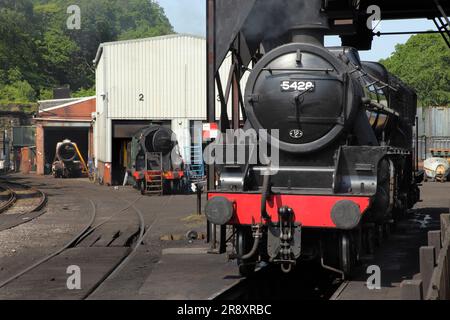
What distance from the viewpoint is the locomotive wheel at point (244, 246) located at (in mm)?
8562

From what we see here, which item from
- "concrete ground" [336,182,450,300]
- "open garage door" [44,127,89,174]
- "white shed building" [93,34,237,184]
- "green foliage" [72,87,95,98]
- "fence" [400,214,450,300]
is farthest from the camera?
"green foliage" [72,87,95,98]

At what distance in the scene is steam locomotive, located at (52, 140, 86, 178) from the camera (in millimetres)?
39125

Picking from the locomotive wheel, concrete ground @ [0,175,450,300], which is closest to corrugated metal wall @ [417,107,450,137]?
concrete ground @ [0,175,450,300]

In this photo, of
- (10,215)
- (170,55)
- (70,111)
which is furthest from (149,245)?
(70,111)

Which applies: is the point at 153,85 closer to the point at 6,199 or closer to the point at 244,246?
the point at 6,199

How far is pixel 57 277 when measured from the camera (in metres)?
9.12

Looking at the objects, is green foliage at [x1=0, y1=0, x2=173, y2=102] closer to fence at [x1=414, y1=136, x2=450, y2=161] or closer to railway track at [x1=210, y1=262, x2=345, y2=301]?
fence at [x1=414, y1=136, x2=450, y2=161]

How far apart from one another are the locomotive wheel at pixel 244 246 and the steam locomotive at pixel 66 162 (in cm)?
3162

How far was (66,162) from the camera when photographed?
3934 centimetres

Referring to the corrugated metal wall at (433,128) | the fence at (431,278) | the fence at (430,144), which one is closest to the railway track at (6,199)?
the fence at (431,278)

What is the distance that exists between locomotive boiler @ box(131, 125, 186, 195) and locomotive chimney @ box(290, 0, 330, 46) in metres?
16.4

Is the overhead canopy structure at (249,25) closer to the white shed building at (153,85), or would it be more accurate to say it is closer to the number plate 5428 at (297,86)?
the number plate 5428 at (297,86)
